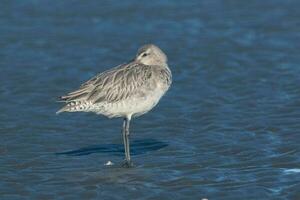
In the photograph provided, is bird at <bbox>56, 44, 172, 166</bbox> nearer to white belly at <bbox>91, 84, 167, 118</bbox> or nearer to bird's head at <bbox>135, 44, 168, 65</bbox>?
white belly at <bbox>91, 84, 167, 118</bbox>

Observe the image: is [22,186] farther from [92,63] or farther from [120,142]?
[92,63]

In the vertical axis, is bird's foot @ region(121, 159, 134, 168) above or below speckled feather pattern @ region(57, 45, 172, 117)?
below

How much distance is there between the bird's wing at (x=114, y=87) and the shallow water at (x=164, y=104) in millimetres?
779

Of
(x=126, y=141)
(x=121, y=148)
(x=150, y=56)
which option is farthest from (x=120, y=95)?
(x=121, y=148)

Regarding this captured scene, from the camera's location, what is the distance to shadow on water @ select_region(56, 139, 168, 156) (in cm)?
1362

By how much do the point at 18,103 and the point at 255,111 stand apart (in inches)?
142

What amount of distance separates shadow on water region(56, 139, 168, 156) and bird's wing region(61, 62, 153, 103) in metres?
0.76

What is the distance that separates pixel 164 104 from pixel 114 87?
96.5 inches

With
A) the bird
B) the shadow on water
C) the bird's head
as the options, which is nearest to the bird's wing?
the bird

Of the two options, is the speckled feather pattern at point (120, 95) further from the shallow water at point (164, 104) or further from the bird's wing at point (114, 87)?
the shallow water at point (164, 104)

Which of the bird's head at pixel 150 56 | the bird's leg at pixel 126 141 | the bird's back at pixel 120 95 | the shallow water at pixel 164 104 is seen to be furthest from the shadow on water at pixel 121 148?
the bird's head at pixel 150 56

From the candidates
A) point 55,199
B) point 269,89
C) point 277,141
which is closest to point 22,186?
point 55,199

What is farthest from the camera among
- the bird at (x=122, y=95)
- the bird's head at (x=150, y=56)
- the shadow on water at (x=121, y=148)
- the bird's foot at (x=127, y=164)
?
the bird's head at (x=150, y=56)

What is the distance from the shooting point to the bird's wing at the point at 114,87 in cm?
1330
